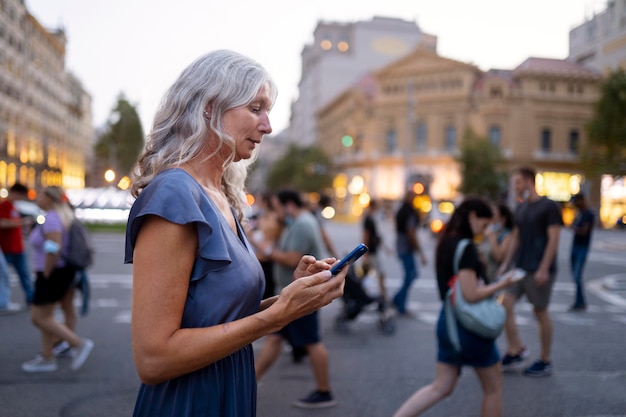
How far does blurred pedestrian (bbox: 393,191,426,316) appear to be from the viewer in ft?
32.8

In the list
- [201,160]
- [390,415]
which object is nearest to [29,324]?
[390,415]

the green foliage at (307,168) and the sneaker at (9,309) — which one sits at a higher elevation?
the green foliage at (307,168)

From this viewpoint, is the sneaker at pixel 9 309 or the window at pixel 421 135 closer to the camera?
the sneaker at pixel 9 309

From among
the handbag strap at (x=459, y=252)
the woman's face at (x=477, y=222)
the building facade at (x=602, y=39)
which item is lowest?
the handbag strap at (x=459, y=252)

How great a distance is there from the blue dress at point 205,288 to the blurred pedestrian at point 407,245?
8.32 meters

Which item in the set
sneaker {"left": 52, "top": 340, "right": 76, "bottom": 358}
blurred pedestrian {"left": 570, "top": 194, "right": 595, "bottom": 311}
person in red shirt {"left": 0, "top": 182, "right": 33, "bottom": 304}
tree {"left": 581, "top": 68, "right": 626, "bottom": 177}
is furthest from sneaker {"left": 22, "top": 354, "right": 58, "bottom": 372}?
tree {"left": 581, "top": 68, "right": 626, "bottom": 177}

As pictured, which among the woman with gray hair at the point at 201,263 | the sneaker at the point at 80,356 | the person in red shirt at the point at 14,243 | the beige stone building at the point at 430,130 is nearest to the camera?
the woman with gray hair at the point at 201,263

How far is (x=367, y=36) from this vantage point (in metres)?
87.8

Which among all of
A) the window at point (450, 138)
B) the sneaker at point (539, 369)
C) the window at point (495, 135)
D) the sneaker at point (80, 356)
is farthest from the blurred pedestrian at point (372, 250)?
the window at point (450, 138)

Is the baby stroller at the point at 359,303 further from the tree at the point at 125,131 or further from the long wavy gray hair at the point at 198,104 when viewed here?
the tree at the point at 125,131

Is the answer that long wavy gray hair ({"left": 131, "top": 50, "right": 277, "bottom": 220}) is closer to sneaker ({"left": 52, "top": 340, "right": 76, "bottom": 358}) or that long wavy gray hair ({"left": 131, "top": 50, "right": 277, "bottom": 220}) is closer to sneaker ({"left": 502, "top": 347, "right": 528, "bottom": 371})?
sneaker ({"left": 502, "top": 347, "right": 528, "bottom": 371})

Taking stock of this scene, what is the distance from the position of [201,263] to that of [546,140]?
4962 cm

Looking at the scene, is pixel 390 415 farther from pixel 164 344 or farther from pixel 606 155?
pixel 606 155

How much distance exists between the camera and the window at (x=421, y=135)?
63031mm
